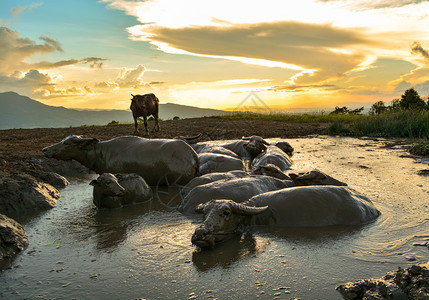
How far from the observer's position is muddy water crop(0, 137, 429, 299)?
11.0 feet

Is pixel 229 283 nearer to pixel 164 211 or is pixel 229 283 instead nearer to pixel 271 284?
pixel 271 284

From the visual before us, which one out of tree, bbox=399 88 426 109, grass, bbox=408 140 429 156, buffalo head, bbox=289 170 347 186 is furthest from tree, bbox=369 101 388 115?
buffalo head, bbox=289 170 347 186

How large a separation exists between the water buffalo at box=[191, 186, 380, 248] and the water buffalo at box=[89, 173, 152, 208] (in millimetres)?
2026

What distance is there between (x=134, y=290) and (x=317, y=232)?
2585 millimetres

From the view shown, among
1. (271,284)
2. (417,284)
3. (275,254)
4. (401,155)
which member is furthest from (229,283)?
(401,155)

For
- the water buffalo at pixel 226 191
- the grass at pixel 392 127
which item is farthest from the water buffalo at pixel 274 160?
the grass at pixel 392 127

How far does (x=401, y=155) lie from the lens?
10.7 metres

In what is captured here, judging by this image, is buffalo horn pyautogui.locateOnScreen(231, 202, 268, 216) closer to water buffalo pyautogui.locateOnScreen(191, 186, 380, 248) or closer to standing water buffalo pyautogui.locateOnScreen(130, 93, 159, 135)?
water buffalo pyautogui.locateOnScreen(191, 186, 380, 248)

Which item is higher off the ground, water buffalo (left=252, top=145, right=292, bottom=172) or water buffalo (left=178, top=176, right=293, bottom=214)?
water buffalo (left=252, top=145, right=292, bottom=172)

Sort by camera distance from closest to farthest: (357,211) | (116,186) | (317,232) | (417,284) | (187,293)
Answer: (417,284)
(187,293)
(317,232)
(357,211)
(116,186)

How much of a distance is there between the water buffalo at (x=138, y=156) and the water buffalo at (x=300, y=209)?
2.73 m

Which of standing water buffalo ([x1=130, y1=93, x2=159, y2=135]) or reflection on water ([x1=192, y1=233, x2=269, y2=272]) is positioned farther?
standing water buffalo ([x1=130, y1=93, x2=159, y2=135])

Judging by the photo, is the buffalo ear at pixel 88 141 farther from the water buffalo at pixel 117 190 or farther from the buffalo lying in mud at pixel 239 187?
the buffalo lying in mud at pixel 239 187

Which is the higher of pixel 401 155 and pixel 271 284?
pixel 401 155
